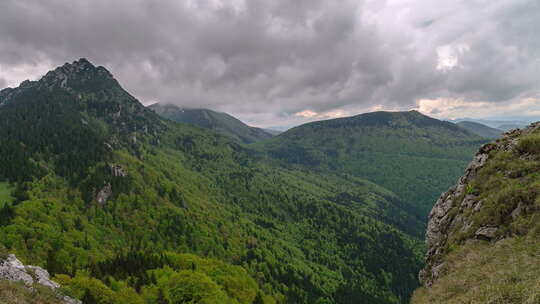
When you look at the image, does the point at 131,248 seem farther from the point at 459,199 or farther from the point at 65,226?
the point at 459,199

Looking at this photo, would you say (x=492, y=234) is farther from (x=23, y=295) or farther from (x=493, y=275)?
(x=23, y=295)

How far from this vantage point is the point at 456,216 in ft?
119

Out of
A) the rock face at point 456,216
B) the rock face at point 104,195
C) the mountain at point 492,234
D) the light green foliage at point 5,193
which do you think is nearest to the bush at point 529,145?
the mountain at point 492,234

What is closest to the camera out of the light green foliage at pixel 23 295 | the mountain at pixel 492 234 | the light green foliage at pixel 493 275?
the light green foliage at pixel 493 275

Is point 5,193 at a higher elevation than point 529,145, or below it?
below

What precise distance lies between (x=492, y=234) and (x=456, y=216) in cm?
1081

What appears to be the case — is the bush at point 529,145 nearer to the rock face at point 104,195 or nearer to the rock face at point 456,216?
the rock face at point 456,216

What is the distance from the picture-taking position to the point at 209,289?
3132 inches

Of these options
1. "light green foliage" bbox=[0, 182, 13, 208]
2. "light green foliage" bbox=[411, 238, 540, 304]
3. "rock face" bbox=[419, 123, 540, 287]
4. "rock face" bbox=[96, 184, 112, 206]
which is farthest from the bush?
"rock face" bbox=[96, 184, 112, 206]

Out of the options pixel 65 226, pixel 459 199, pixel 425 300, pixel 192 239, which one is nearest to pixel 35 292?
pixel 425 300

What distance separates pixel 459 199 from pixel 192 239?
7116 inches

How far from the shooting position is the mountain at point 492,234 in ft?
60.2

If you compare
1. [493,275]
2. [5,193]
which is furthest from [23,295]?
[5,193]

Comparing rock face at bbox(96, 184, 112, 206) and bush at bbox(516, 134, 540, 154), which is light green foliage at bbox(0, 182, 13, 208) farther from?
bush at bbox(516, 134, 540, 154)
